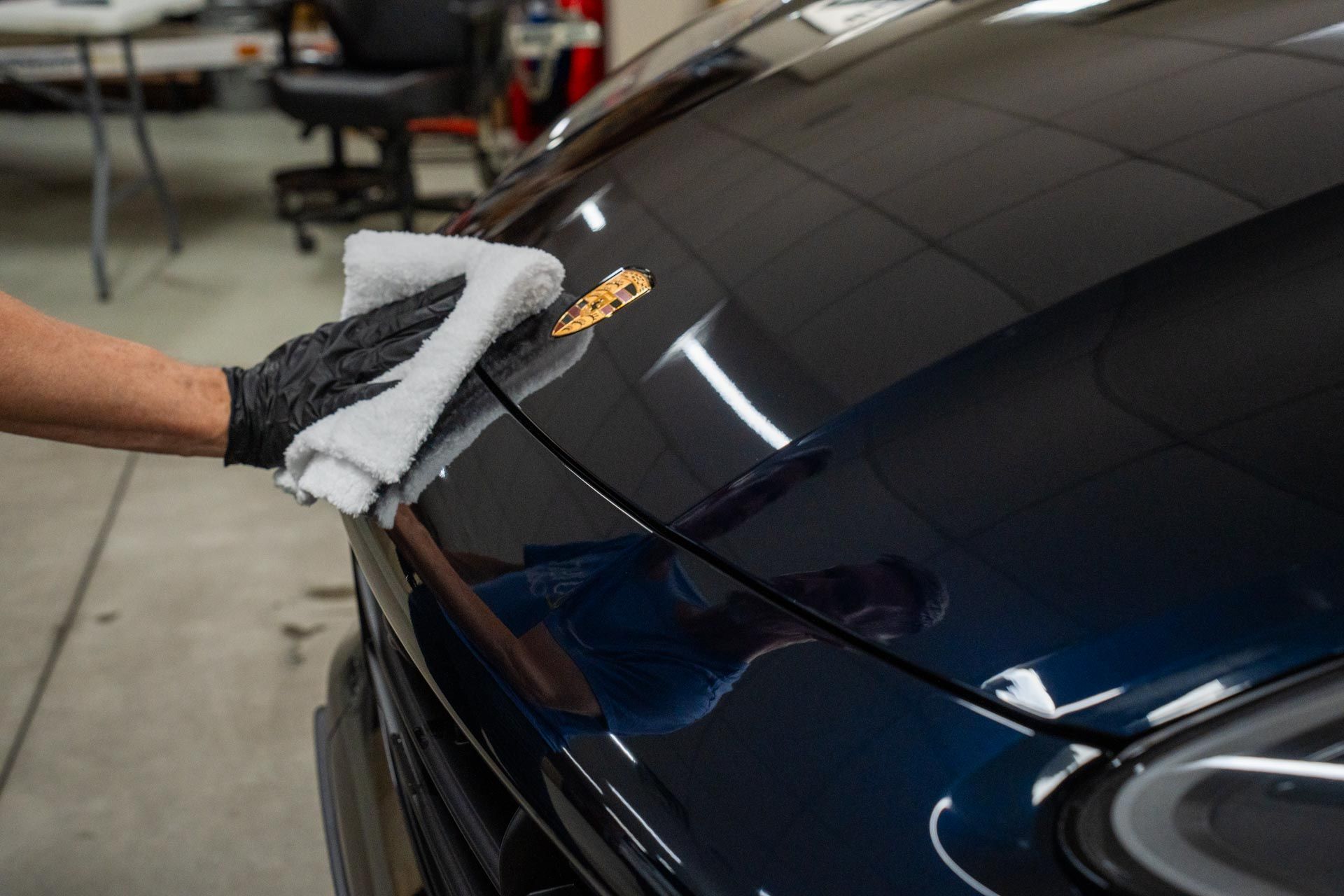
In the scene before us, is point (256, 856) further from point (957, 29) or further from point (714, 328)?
point (957, 29)

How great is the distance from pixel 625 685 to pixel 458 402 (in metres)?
0.31

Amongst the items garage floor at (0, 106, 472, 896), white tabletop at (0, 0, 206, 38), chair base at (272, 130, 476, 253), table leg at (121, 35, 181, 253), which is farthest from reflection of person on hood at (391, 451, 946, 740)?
table leg at (121, 35, 181, 253)

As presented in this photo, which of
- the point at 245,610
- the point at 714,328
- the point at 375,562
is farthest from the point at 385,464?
the point at 245,610

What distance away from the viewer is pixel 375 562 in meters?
0.74

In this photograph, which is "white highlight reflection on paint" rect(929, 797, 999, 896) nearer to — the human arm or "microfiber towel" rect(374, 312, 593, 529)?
"microfiber towel" rect(374, 312, 593, 529)

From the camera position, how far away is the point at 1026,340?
1.96ft

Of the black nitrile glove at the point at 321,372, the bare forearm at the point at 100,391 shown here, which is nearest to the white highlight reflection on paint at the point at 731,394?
the black nitrile glove at the point at 321,372

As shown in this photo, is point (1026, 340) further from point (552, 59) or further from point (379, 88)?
point (552, 59)

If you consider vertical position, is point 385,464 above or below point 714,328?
below

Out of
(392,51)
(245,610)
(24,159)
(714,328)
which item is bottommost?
(24,159)

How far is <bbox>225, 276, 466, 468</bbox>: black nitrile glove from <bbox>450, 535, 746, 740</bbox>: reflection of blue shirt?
313mm

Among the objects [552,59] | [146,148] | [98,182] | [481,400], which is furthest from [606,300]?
[552,59]

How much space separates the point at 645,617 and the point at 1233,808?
28cm

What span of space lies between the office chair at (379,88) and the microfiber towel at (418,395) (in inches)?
93.1
